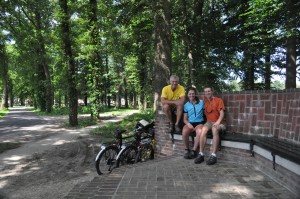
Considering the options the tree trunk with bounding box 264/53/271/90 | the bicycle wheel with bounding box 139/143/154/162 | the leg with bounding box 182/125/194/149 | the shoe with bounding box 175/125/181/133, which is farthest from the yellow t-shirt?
the tree trunk with bounding box 264/53/271/90

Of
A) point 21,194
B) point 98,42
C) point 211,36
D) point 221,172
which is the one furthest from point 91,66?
point 221,172

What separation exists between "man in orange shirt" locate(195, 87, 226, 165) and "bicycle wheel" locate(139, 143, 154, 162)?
2.17 m

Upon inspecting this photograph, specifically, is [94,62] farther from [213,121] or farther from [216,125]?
[216,125]

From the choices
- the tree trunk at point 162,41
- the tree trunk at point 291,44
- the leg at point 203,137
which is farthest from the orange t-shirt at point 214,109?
the tree trunk at point 291,44

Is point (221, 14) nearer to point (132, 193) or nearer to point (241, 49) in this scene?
point (241, 49)

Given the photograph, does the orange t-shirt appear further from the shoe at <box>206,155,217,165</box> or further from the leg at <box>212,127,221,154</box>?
the shoe at <box>206,155,217,165</box>

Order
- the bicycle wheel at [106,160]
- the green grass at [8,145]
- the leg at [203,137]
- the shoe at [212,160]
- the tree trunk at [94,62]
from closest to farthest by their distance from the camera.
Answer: the shoe at [212,160] < the leg at [203,137] < the bicycle wheel at [106,160] < the green grass at [8,145] < the tree trunk at [94,62]

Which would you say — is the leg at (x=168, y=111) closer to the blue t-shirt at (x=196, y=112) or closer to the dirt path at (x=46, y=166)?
the blue t-shirt at (x=196, y=112)

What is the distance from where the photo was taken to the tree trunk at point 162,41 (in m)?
10.8

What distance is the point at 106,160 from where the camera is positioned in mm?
7203

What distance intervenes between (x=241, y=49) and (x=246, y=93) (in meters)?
13.1

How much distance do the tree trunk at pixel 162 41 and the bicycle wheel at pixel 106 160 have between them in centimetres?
386

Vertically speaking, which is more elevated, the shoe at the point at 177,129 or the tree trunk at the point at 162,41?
the tree trunk at the point at 162,41

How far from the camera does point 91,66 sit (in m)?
19.9
